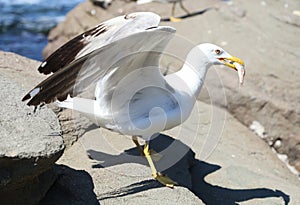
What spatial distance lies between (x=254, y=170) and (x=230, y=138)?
1.80 ft

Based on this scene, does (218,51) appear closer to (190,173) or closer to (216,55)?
(216,55)

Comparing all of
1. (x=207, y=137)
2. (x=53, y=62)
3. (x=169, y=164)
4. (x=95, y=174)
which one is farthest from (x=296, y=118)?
(x=53, y=62)

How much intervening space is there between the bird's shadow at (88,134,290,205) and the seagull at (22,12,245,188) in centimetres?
12

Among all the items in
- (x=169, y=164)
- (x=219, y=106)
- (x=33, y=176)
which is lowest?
(x=219, y=106)

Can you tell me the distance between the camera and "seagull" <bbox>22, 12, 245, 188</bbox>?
104 inches

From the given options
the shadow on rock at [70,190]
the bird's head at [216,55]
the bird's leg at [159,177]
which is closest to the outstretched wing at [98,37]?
the shadow on rock at [70,190]

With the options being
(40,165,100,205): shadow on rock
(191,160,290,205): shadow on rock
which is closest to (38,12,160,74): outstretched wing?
(40,165,100,205): shadow on rock

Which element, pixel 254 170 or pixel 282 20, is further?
pixel 282 20

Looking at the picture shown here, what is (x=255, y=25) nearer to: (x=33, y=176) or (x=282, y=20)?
(x=282, y=20)

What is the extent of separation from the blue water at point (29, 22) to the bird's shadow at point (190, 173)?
5.08m

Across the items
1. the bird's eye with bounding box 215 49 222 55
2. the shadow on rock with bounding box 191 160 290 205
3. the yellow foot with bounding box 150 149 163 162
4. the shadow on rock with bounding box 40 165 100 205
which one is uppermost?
the bird's eye with bounding box 215 49 222 55

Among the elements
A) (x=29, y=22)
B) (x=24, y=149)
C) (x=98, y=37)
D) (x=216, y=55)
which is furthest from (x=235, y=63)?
(x=29, y=22)

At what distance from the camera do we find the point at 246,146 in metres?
4.46

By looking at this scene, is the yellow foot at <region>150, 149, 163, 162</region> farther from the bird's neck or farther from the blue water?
the blue water
